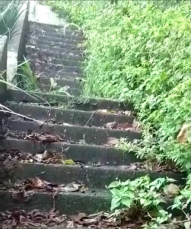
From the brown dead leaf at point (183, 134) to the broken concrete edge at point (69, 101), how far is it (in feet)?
3.80

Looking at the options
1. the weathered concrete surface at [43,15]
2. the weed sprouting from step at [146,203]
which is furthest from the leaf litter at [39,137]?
the weathered concrete surface at [43,15]

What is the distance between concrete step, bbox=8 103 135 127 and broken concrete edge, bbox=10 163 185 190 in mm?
825

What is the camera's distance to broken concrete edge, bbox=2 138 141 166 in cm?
329

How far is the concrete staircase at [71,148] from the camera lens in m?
2.86

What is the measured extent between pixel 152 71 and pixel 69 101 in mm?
817

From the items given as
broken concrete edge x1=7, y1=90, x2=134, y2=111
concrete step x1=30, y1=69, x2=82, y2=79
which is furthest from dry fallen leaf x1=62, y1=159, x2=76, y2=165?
concrete step x1=30, y1=69, x2=82, y2=79

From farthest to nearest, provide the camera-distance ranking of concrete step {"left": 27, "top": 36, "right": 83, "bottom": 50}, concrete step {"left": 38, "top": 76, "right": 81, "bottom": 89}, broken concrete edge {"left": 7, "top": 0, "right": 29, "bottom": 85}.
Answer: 1. concrete step {"left": 27, "top": 36, "right": 83, "bottom": 50}
2. concrete step {"left": 38, "top": 76, "right": 81, "bottom": 89}
3. broken concrete edge {"left": 7, "top": 0, "right": 29, "bottom": 85}

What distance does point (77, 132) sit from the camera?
11.9 feet

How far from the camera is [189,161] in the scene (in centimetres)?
299

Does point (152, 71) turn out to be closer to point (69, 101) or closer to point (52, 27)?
point (69, 101)

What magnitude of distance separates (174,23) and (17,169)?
83.5 inches

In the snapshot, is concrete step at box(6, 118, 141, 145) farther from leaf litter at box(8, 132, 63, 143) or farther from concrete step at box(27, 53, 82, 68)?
concrete step at box(27, 53, 82, 68)

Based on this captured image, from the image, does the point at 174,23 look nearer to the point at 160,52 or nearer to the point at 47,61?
the point at 160,52

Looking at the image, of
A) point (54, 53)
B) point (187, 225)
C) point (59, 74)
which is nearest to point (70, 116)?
point (187, 225)
